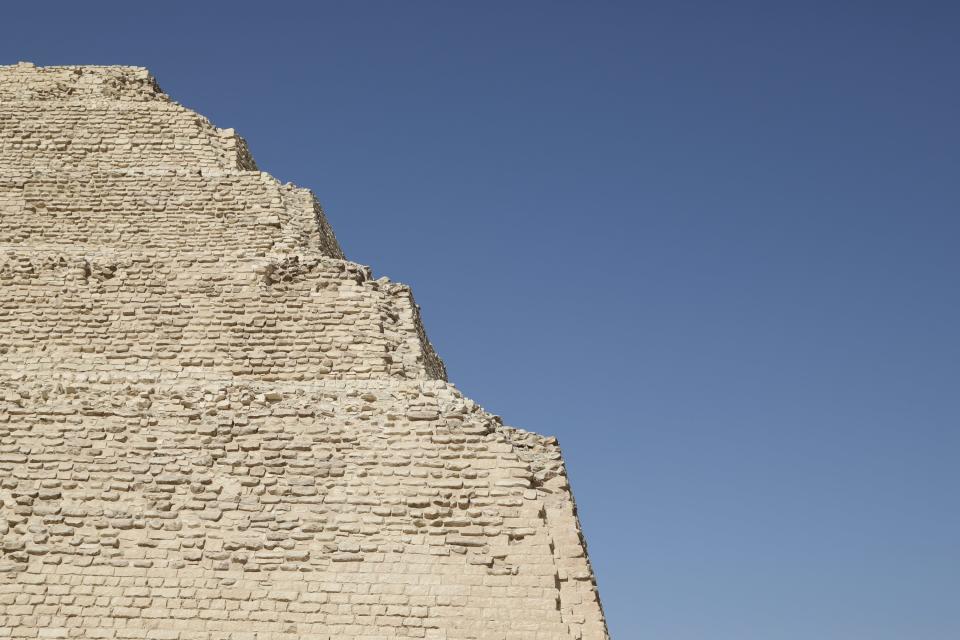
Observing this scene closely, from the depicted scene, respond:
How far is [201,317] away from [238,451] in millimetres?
2052

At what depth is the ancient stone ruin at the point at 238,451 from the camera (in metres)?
8.72

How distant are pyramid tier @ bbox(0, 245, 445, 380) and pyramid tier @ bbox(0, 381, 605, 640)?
0.40 metres

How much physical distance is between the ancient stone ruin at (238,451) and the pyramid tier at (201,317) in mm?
27

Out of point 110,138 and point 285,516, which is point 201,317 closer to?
point 285,516

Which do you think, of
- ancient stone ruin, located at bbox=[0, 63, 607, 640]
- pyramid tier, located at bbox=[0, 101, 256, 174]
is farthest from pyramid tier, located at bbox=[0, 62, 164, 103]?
ancient stone ruin, located at bbox=[0, 63, 607, 640]

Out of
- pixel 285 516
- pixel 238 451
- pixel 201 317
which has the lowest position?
pixel 285 516

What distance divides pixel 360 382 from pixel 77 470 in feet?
9.67

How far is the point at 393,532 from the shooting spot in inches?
363

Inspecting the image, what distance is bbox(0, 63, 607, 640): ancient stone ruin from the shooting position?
8719 millimetres

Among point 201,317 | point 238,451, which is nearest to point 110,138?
point 201,317

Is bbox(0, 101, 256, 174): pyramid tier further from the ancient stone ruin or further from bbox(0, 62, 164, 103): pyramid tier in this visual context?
the ancient stone ruin

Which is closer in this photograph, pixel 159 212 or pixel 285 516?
pixel 285 516

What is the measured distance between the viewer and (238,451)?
9.85 m

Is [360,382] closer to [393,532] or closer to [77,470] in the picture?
[393,532]
